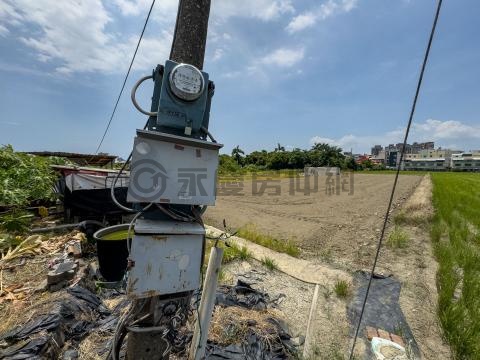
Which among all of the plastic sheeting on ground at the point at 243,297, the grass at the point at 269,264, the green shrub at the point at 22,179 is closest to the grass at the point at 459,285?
the plastic sheeting on ground at the point at 243,297

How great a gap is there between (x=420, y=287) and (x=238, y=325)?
293 centimetres

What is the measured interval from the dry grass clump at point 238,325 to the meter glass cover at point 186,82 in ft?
6.66

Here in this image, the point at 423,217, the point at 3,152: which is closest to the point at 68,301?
the point at 3,152

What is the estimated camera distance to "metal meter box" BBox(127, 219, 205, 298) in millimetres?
1296

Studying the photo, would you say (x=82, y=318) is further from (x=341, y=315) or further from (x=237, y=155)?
(x=237, y=155)

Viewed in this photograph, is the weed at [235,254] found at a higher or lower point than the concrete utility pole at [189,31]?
lower

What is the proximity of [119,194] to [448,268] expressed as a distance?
18.1ft

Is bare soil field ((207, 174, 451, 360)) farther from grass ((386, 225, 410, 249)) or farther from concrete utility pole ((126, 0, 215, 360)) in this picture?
concrete utility pole ((126, 0, 215, 360))

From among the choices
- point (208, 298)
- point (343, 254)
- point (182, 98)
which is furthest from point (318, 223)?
point (182, 98)

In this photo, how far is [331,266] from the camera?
4.59 meters

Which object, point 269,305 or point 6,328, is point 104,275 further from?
point 269,305

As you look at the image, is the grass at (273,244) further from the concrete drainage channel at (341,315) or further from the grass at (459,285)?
the grass at (459,285)

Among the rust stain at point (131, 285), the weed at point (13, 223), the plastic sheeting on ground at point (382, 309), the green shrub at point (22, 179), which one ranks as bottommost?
the plastic sheeting on ground at point (382, 309)

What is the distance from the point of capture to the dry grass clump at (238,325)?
236cm
